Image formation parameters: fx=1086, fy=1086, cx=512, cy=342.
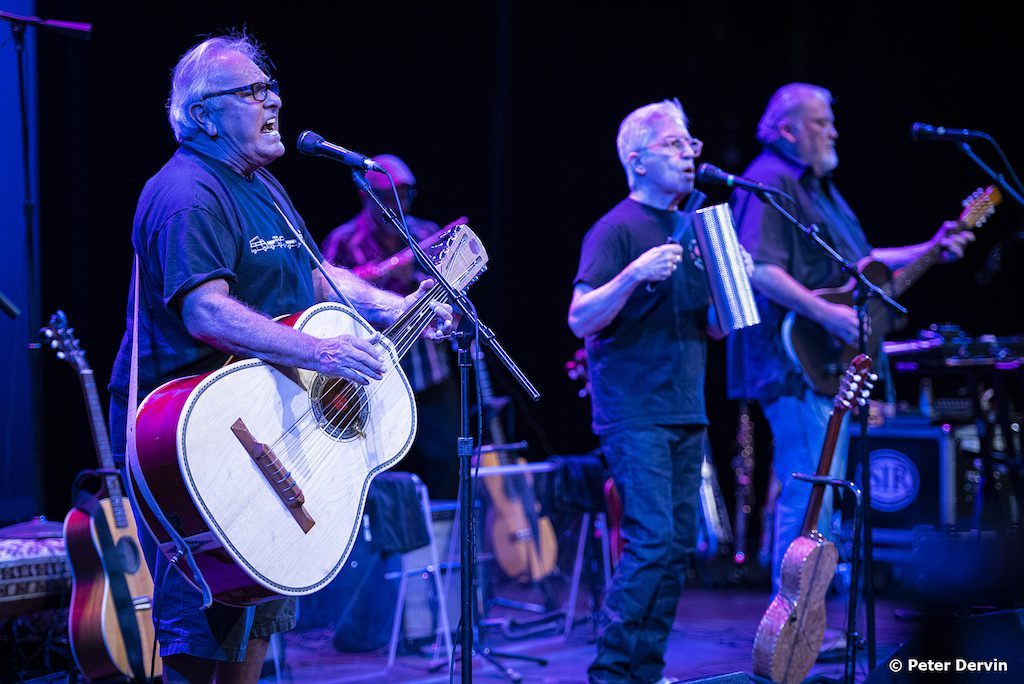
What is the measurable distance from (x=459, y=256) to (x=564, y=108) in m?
4.99

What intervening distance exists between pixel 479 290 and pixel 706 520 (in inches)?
92.3

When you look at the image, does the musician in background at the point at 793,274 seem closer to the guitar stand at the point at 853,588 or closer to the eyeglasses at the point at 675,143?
the guitar stand at the point at 853,588

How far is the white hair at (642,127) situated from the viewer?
468cm

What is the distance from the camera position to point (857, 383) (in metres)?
4.46

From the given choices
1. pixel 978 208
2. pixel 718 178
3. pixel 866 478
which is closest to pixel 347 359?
pixel 718 178

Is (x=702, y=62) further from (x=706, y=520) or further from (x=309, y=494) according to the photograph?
(x=309, y=494)

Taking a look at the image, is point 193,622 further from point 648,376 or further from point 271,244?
point 648,376

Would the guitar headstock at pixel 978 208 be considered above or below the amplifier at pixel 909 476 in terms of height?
above

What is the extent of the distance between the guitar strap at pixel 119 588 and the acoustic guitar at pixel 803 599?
255cm

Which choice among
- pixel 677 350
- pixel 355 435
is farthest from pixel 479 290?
pixel 355 435

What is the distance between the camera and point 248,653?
128 inches

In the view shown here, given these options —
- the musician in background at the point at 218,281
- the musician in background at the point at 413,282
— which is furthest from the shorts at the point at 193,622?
the musician in background at the point at 413,282

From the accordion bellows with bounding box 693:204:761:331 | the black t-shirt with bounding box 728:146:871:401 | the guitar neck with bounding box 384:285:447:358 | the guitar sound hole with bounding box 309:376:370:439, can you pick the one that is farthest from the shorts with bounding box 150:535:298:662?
the black t-shirt with bounding box 728:146:871:401

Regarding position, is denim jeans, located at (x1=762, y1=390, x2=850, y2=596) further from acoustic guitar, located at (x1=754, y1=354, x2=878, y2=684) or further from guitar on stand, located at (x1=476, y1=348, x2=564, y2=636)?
guitar on stand, located at (x1=476, y1=348, x2=564, y2=636)
